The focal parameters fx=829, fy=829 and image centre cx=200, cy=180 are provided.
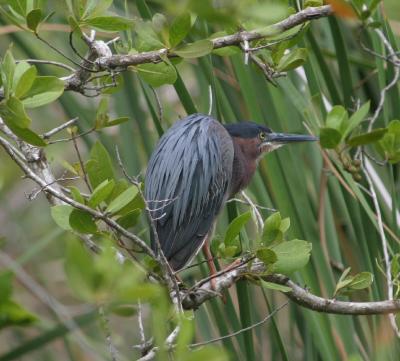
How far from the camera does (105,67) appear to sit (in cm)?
167

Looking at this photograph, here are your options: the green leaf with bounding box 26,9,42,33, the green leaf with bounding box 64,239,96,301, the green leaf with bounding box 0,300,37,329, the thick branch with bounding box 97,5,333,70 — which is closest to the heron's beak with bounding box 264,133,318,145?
the thick branch with bounding box 97,5,333,70

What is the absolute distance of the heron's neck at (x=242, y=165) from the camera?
260 centimetres

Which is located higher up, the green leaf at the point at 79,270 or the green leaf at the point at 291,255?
the green leaf at the point at 79,270

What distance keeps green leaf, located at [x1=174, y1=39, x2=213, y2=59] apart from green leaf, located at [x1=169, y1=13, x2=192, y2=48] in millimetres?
18

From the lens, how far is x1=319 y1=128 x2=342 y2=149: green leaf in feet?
5.88

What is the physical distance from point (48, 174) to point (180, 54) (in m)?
0.56

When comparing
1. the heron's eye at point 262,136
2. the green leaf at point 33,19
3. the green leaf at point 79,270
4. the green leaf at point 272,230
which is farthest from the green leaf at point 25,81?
the heron's eye at point 262,136

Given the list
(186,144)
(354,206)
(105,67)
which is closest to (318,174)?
(354,206)

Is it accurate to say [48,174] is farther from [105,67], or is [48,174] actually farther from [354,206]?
[354,206]

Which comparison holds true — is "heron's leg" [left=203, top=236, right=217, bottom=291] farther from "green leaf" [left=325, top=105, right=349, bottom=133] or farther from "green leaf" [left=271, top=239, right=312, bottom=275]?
"green leaf" [left=325, top=105, right=349, bottom=133]

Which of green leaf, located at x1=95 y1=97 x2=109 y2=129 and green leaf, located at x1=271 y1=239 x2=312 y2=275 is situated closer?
green leaf, located at x1=271 y1=239 x2=312 y2=275

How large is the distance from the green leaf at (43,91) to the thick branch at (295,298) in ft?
1.90

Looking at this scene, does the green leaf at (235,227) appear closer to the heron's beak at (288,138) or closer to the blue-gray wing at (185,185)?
the blue-gray wing at (185,185)

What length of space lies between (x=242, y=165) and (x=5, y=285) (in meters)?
1.71
